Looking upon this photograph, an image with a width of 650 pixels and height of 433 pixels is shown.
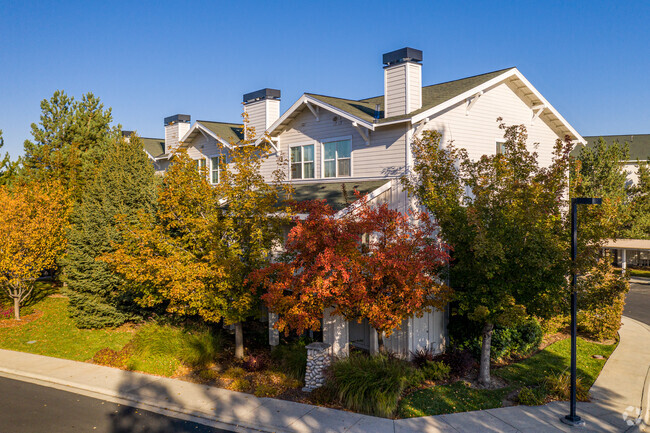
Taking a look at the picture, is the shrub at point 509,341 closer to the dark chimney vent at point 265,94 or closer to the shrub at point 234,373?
the shrub at point 234,373

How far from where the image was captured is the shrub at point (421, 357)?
15.3 meters

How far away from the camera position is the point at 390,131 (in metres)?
18.2

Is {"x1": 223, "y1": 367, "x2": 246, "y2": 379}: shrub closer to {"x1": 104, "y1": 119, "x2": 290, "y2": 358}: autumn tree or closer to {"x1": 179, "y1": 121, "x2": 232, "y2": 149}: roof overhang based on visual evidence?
{"x1": 104, "y1": 119, "x2": 290, "y2": 358}: autumn tree

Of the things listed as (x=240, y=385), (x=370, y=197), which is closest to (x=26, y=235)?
(x=240, y=385)

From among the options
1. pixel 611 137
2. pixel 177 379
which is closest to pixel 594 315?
pixel 177 379

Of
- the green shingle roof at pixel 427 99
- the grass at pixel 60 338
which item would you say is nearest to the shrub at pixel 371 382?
the green shingle roof at pixel 427 99

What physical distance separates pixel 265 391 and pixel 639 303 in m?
23.3

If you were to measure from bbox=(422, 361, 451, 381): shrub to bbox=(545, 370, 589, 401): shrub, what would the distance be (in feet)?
9.20

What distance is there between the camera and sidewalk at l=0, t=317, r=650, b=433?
11359 mm

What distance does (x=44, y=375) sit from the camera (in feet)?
50.1

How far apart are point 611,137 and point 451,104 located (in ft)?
142

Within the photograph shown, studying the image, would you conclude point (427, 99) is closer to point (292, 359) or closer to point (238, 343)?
point (292, 359)

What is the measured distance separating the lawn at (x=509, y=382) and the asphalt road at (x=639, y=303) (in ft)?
23.1

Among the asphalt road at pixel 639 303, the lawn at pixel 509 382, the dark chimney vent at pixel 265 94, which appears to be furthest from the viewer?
the dark chimney vent at pixel 265 94
